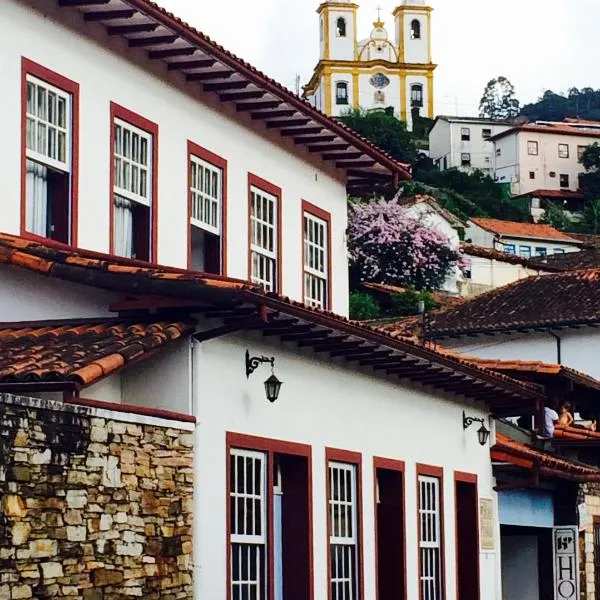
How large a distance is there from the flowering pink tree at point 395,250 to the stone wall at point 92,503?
53447mm

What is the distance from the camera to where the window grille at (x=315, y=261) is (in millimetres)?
Result: 23391

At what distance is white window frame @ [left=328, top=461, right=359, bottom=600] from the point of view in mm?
18703

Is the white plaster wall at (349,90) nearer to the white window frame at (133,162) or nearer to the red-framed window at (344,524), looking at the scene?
the white window frame at (133,162)

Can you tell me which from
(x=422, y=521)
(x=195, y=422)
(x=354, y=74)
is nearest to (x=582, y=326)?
(x=422, y=521)

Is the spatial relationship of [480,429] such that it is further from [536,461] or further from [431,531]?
[431,531]

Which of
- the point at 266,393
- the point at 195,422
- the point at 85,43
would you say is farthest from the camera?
the point at 85,43

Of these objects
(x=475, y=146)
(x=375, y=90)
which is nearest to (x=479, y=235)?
(x=475, y=146)

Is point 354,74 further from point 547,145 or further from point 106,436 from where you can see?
point 106,436

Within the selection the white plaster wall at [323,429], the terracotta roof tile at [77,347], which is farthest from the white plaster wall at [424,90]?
the terracotta roof tile at [77,347]

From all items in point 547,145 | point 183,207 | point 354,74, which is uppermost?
point 354,74

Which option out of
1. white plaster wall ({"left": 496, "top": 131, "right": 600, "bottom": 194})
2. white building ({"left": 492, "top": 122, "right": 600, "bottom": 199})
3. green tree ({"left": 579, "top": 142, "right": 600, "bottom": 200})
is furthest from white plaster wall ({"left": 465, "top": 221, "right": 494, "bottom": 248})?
green tree ({"left": 579, "top": 142, "right": 600, "bottom": 200})

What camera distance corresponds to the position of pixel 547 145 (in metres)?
129

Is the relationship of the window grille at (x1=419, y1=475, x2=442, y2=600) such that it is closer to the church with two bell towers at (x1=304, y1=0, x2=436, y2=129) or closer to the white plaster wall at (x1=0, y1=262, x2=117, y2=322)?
the white plaster wall at (x1=0, y1=262, x2=117, y2=322)

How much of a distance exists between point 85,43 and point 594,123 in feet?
431
